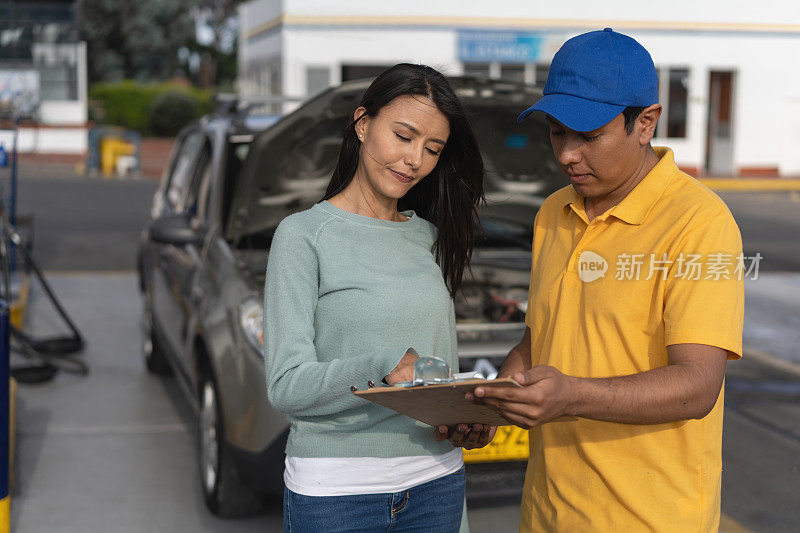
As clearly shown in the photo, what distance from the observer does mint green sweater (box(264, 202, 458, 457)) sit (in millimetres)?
1971

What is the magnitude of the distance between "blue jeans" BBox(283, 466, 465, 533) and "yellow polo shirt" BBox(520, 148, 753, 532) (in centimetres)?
29

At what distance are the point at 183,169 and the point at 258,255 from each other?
1758mm

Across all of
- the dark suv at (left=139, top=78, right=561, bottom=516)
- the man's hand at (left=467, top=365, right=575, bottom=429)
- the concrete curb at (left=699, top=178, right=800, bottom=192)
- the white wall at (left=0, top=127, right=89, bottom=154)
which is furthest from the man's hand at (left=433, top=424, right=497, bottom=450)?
the white wall at (left=0, top=127, right=89, bottom=154)

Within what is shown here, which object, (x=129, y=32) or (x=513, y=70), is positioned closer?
(x=513, y=70)

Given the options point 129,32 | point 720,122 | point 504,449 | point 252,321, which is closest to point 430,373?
point 504,449

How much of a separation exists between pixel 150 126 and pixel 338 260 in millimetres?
29548

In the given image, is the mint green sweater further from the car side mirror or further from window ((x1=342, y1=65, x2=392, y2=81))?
window ((x1=342, y1=65, x2=392, y2=81))

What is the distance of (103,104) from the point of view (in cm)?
3225

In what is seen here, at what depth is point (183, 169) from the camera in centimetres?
617

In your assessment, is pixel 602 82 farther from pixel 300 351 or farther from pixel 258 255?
pixel 258 255

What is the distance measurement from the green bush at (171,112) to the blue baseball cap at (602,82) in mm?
28623

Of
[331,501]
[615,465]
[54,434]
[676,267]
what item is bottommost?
[54,434]

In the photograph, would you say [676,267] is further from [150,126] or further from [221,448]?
[150,126]

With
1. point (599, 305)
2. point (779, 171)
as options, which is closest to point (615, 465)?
point (599, 305)
